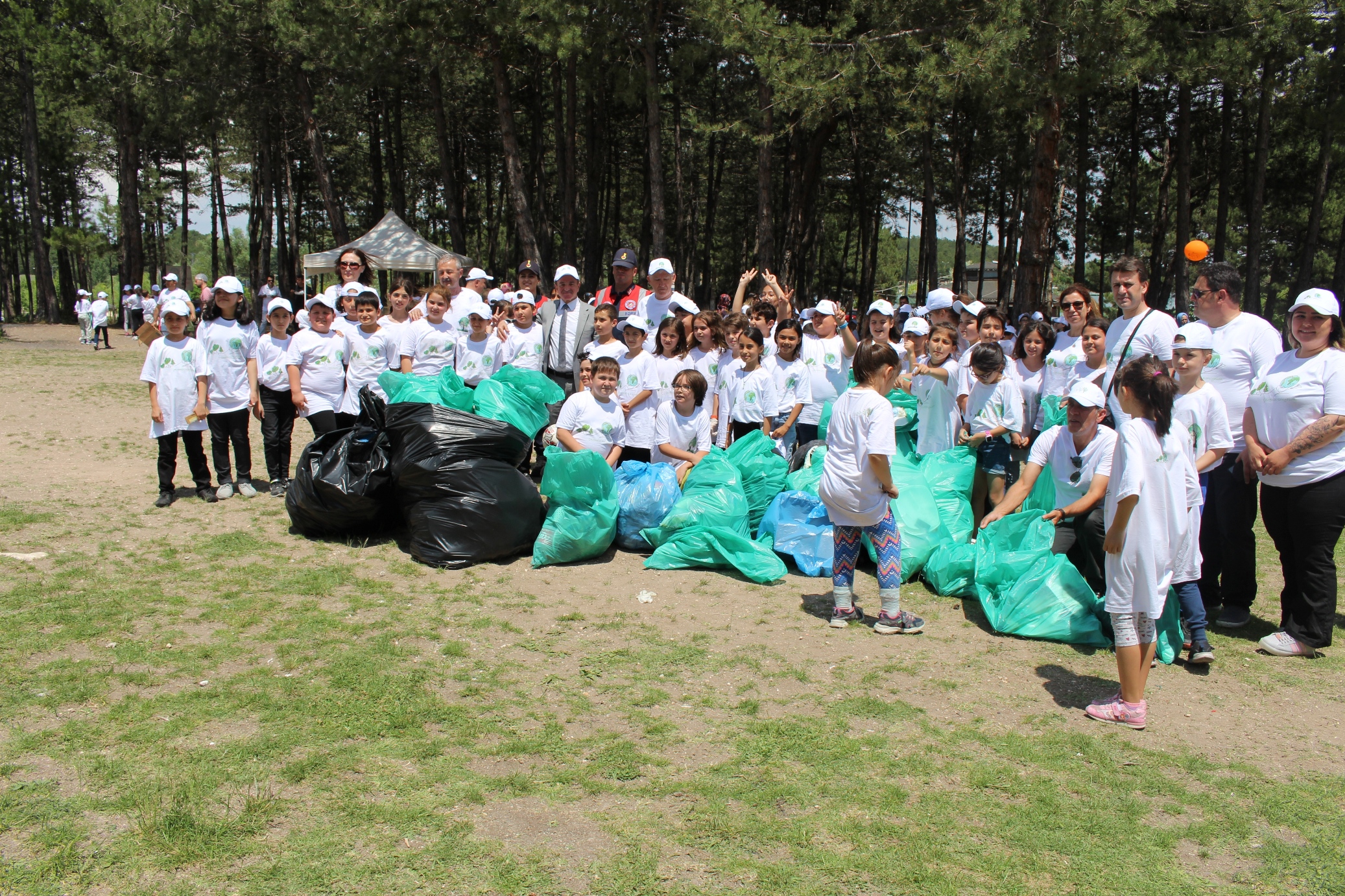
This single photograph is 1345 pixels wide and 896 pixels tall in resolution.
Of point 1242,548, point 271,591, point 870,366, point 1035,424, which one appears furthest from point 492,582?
point 1242,548

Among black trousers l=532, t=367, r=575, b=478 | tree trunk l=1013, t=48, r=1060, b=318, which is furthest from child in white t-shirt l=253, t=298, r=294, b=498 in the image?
tree trunk l=1013, t=48, r=1060, b=318

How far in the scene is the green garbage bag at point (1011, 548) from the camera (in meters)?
4.90

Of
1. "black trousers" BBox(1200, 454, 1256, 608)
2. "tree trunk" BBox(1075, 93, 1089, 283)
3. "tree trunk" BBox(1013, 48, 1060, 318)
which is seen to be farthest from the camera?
"tree trunk" BBox(1075, 93, 1089, 283)

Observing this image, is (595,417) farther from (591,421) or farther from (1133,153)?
(1133,153)

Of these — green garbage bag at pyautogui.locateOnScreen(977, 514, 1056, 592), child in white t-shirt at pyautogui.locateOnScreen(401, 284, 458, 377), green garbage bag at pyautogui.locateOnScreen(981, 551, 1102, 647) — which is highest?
child in white t-shirt at pyautogui.locateOnScreen(401, 284, 458, 377)

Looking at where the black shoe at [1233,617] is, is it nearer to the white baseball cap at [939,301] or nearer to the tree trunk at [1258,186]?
the white baseball cap at [939,301]

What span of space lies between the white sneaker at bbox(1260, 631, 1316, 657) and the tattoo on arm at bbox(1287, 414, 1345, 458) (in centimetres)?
91

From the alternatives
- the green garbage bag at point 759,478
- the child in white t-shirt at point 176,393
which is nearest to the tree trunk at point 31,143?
the child in white t-shirt at point 176,393

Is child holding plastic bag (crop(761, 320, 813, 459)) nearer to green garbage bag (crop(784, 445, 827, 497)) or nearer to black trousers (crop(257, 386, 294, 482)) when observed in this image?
green garbage bag (crop(784, 445, 827, 497))

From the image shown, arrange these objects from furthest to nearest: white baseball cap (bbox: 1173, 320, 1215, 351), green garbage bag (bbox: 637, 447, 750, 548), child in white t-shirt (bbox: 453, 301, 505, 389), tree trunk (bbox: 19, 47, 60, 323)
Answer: tree trunk (bbox: 19, 47, 60, 323) → child in white t-shirt (bbox: 453, 301, 505, 389) → green garbage bag (bbox: 637, 447, 750, 548) → white baseball cap (bbox: 1173, 320, 1215, 351)

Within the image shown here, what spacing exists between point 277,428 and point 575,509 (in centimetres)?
283

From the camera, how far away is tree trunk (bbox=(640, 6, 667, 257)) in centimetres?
1602

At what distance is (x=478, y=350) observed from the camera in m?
7.18

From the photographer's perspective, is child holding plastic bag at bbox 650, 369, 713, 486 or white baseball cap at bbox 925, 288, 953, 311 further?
white baseball cap at bbox 925, 288, 953, 311
